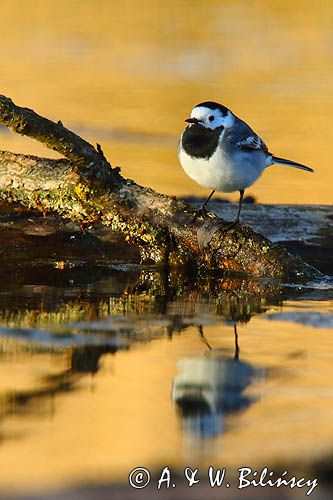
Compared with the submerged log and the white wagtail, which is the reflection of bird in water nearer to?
the submerged log

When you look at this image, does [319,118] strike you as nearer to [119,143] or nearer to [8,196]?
[119,143]

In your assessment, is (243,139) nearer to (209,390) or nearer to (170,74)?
(209,390)

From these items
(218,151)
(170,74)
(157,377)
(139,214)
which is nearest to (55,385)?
(157,377)

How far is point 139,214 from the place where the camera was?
26.3ft

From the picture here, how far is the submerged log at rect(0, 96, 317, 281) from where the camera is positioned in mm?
7898

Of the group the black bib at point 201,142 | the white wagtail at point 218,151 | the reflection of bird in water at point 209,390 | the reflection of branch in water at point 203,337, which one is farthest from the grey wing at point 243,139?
the reflection of bird in water at point 209,390

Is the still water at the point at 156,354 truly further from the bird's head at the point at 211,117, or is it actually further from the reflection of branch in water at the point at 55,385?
the bird's head at the point at 211,117

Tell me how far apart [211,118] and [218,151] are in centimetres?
39

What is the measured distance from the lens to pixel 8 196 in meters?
8.15

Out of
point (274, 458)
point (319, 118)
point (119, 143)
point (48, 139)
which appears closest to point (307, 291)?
point (48, 139)

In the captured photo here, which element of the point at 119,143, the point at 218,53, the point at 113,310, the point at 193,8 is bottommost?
the point at 113,310

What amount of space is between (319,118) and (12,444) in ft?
39.0

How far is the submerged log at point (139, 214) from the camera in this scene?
7.90 meters

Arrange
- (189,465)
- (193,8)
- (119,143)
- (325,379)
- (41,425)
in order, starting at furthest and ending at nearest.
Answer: (193,8) → (119,143) → (325,379) → (41,425) → (189,465)
